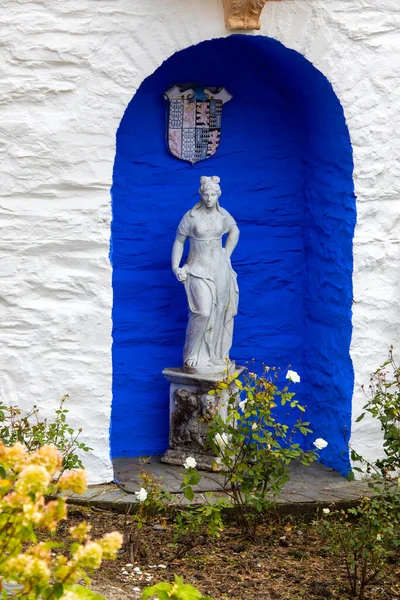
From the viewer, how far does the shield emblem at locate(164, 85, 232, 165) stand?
20.9 ft

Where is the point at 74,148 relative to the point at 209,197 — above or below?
above

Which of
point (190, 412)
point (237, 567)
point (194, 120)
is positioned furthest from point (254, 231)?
point (237, 567)

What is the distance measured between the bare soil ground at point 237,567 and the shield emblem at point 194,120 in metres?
2.14

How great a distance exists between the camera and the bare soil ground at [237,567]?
466 cm

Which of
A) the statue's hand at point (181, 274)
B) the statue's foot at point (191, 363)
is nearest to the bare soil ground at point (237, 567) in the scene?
the statue's foot at point (191, 363)

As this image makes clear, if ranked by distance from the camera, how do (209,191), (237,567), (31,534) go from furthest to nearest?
(209,191) → (237,567) → (31,534)

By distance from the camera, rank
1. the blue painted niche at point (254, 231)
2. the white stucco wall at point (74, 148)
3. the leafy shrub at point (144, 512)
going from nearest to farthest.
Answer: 1. the leafy shrub at point (144, 512)
2. the white stucco wall at point (74, 148)
3. the blue painted niche at point (254, 231)

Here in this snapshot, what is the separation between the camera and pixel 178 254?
20.2 ft

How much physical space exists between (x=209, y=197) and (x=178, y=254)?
0.36 m

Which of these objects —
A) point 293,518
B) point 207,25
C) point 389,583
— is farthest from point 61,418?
point 207,25

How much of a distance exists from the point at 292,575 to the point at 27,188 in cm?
227

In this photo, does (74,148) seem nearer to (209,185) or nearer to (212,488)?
(209,185)

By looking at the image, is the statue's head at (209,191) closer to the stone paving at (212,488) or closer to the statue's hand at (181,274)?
the statue's hand at (181,274)

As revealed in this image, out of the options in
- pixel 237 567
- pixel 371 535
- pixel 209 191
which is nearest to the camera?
pixel 371 535
